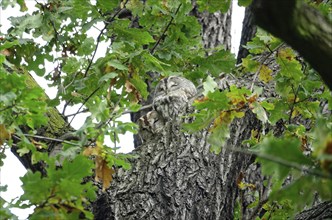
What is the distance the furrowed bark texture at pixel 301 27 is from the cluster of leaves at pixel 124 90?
0.70 feet

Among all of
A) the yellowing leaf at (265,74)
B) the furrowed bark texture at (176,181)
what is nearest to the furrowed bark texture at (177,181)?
the furrowed bark texture at (176,181)

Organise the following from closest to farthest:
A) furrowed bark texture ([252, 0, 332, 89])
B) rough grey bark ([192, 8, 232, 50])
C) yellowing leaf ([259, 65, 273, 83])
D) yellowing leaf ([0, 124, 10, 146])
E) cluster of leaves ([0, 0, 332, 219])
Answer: furrowed bark texture ([252, 0, 332, 89]) < cluster of leaves ([0, 0, 332, 219]) < yellowing leaf ([0, 124, 10, 146]) < yellowing leaf ([259, 65, 273, 83]) < rough grey bark ([192, 8, 232, 50])

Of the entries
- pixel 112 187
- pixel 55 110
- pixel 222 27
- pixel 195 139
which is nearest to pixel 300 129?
pixel 195 139

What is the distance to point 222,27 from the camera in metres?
4.62

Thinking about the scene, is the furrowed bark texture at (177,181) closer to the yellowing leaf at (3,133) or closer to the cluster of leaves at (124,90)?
the cluster of leaves at (124,90)

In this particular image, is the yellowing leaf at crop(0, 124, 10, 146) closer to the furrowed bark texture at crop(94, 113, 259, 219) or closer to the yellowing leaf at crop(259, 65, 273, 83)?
the furrowed bark texture at crop(94, 113, 259, 219)

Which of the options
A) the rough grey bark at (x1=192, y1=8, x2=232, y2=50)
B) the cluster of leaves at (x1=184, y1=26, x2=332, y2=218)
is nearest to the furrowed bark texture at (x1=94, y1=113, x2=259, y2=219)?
the cluster of leaves at (x1=184, y1=26, x2=332, y2=218)

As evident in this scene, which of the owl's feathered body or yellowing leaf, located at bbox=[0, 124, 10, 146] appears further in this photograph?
the owl's feathered body

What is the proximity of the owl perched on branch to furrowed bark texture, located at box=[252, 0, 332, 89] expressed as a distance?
69.2 inches

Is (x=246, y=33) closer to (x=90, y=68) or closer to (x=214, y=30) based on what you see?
(x=214, y=30)

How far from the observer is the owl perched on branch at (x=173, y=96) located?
10.6 ft

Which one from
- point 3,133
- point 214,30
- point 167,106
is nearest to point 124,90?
point 167,106

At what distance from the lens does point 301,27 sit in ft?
4.73

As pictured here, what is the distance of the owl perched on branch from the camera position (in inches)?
128
